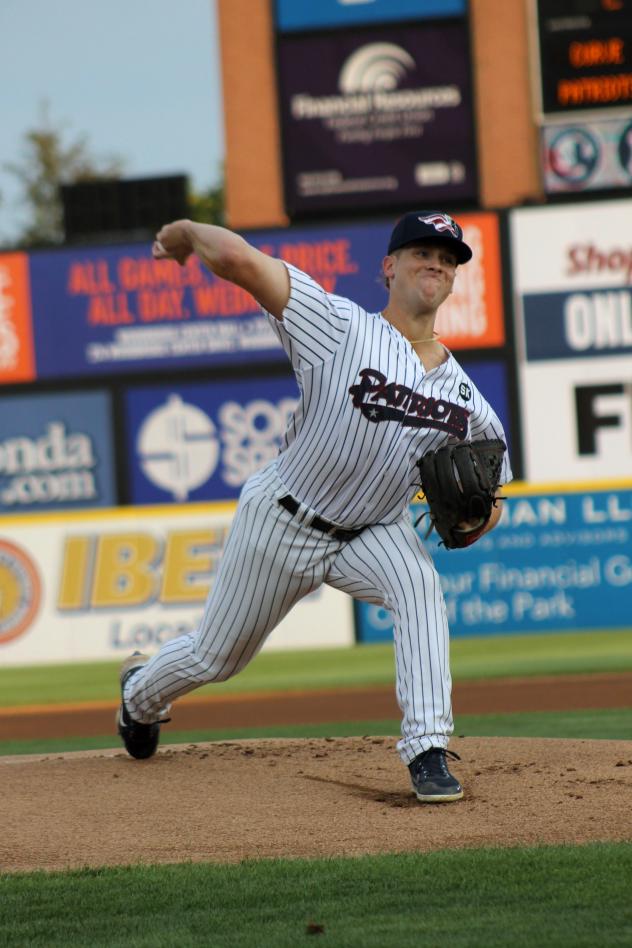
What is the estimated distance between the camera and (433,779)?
13.8 ft

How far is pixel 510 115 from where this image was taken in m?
17.2

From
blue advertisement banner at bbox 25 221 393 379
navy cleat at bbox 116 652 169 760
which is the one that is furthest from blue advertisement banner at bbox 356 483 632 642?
navy cleat at bbox 116 652 169 760

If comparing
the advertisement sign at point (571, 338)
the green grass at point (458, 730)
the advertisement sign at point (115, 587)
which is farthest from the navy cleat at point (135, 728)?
the advertisement sign at point (571, 338)

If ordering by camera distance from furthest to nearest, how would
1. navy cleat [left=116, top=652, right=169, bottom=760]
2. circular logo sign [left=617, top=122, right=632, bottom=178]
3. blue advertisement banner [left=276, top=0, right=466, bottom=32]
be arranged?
blue advertisement banner [left=276, top=0, right=466, bottom=32] → circular logo sign [left=617, top=122, right=632, bottom=178] → navy cleat [left=116, top=652, right=169, bottom=760]

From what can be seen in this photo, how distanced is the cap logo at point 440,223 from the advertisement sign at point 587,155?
11.0m

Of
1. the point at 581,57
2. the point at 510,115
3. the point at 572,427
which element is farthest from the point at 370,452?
the point at 510,115

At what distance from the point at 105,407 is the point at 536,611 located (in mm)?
4417

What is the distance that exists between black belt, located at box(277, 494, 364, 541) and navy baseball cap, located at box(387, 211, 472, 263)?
782 millimetres

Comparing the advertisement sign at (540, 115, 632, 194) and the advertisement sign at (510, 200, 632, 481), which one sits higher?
the advertisement sign at (540, 115, 632, 194)

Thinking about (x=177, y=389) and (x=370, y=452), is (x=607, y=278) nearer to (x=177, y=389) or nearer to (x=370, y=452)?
(x=177, y=389)

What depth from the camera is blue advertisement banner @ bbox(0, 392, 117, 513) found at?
13992mm

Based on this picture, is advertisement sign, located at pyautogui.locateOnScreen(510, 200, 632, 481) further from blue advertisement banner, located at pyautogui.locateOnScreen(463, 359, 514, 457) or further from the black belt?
the black belt

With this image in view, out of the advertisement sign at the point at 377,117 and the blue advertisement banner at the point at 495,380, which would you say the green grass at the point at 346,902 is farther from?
the advertisement sign at the point at 377,117

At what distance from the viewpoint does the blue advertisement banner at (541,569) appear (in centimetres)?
1240
